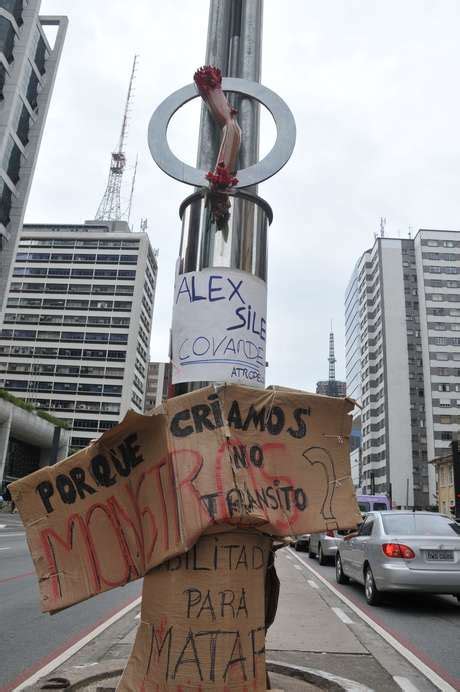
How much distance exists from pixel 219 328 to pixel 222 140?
5.84 ft

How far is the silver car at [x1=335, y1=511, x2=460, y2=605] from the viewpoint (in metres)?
8.17

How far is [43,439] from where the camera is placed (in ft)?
204

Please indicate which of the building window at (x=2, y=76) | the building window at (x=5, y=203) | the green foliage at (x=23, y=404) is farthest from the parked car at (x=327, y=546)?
the building window at (x=2, y=76)

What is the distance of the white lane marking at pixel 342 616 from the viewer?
751cm

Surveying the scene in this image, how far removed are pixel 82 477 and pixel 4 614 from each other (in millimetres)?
5174

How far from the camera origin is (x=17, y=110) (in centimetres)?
4809

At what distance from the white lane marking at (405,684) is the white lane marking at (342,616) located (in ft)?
8.45

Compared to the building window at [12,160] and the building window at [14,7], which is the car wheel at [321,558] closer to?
the building window at [12,160]

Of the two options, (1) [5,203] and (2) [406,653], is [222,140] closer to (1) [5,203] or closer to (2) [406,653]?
(2) [406,653]

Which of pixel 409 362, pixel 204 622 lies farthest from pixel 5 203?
pixel 409 362

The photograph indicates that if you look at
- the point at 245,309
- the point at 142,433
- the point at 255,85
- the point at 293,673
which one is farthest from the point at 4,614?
the point at 255,85

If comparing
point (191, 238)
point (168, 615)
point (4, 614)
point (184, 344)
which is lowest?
point (4, 614)

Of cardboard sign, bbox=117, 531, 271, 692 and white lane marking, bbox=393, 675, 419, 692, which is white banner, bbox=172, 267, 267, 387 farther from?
white lane marking, bbox=393, 675, 419, 692

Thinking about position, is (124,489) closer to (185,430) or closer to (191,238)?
(185,430)
